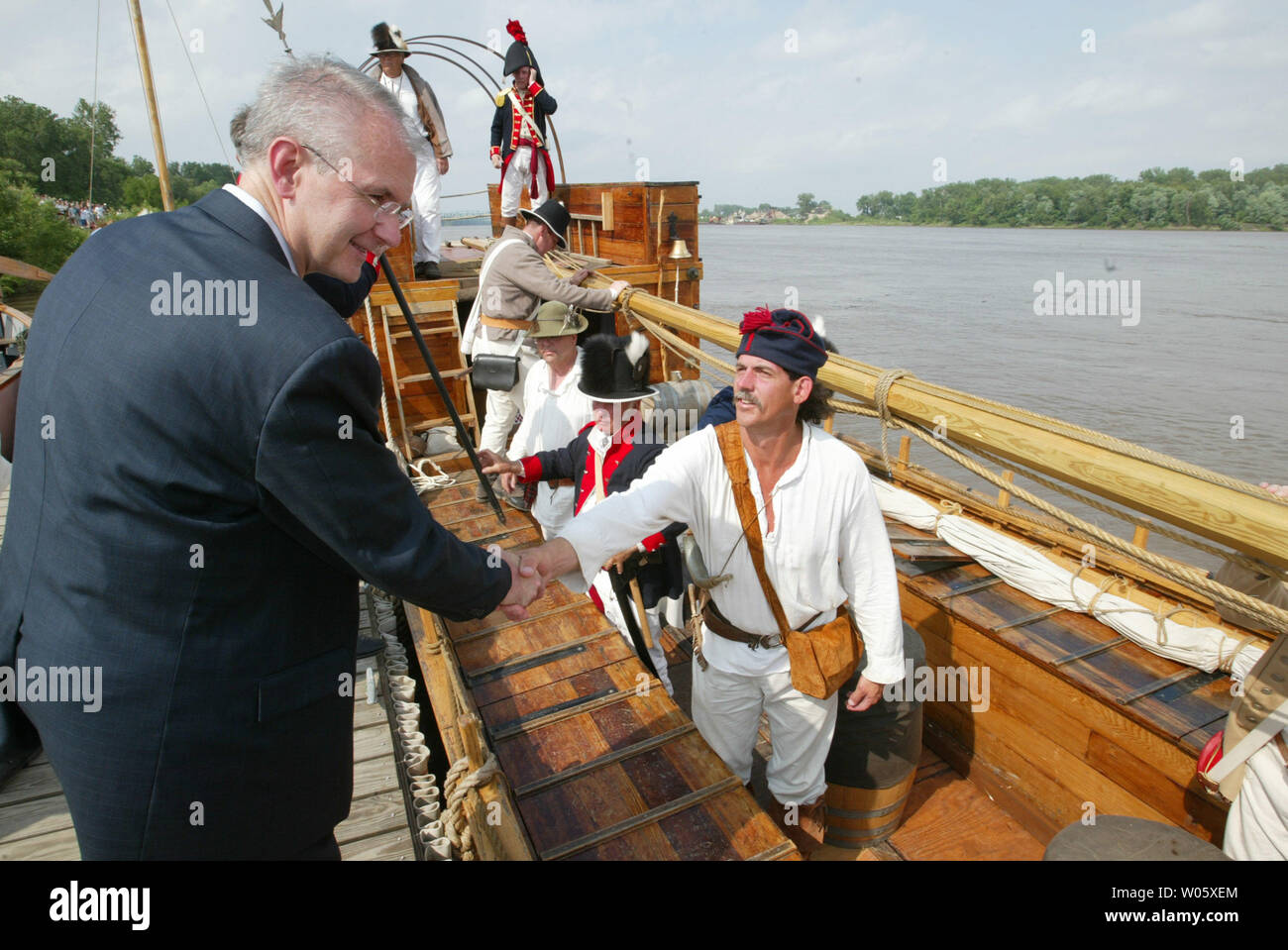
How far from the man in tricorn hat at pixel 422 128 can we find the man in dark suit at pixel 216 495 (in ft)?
18.5

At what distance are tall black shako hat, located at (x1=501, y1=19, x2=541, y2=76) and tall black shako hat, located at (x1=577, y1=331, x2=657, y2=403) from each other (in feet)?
17.6

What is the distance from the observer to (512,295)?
538 cm

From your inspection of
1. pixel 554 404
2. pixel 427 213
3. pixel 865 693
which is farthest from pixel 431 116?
pixel 865 693

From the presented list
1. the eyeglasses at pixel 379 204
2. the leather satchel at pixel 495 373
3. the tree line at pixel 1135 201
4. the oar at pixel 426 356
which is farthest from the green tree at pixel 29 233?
the tree line at pixel 1135 201

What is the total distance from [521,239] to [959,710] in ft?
13.8

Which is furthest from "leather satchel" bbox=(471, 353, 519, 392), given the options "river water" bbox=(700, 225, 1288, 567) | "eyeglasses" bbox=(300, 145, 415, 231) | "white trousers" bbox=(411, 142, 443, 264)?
"river water" bbox=(700, 225, 1288, 567)

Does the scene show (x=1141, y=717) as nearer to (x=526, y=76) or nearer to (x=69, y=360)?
(x=69, y=360)

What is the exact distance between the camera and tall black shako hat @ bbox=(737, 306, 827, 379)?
244cm

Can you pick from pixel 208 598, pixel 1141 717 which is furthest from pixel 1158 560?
pixel 208 598

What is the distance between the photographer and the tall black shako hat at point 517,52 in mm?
Answer: 7660

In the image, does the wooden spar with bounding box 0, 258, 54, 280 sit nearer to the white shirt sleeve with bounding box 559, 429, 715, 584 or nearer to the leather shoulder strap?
the white shirt sleeve with bounding box 559, 429, 715, 584

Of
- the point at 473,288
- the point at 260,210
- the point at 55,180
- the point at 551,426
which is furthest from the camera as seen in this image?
the point at 55,180

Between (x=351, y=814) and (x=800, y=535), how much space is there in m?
2.12

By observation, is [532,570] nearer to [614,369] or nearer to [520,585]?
[520,585]
